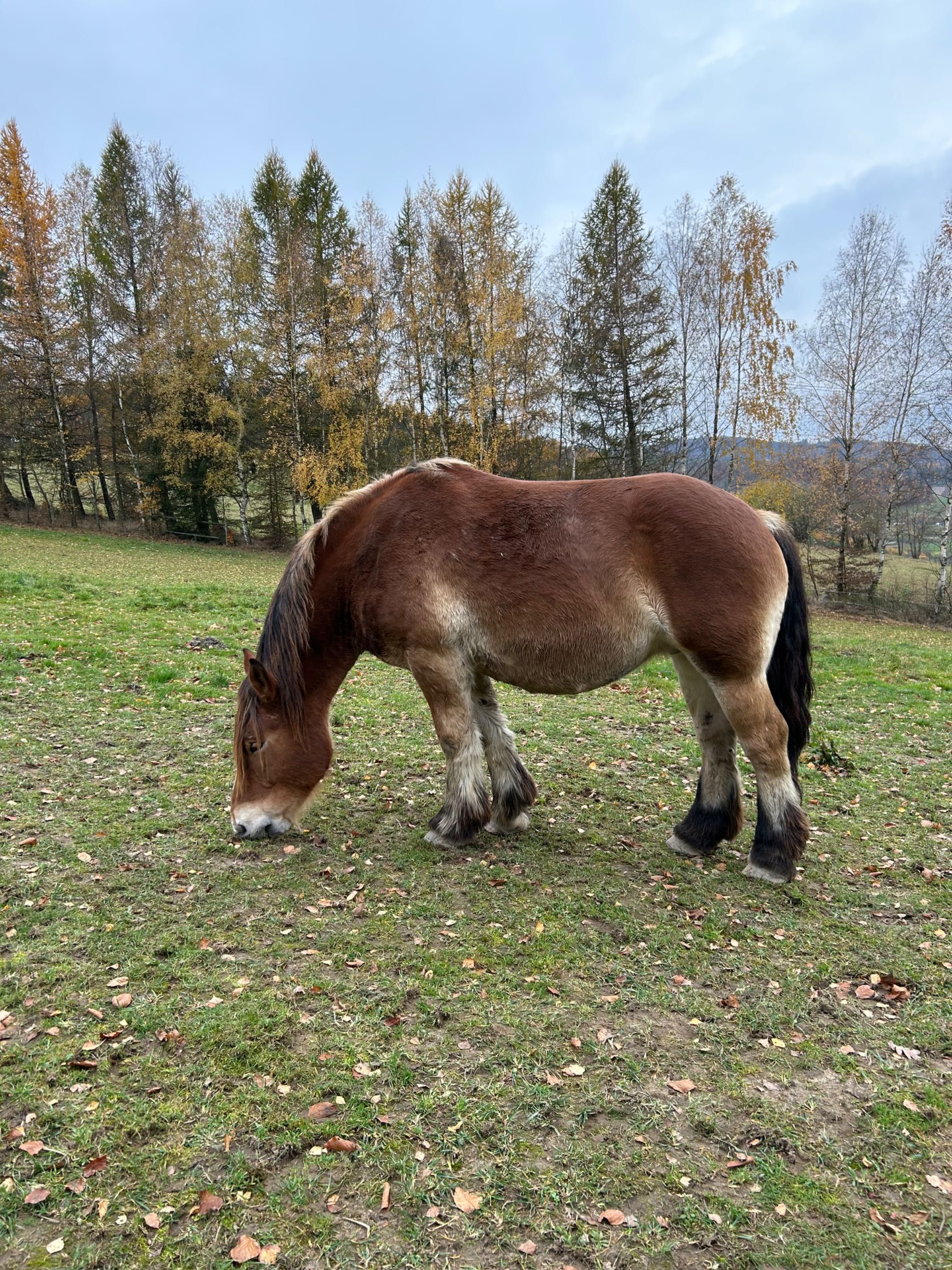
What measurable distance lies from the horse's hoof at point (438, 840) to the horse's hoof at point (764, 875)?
2.01 metres

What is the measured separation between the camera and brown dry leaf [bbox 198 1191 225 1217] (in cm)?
200

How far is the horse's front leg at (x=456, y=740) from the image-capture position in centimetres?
445

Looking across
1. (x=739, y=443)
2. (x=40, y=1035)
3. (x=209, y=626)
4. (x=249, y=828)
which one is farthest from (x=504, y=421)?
(x=40, y=1035)

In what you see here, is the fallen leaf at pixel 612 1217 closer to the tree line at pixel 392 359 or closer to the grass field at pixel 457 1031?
the grass field at pixel 457 1031

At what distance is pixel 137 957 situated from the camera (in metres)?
3.28

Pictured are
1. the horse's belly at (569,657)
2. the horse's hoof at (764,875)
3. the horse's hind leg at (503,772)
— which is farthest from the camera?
the horse's hind leg at (503,772)

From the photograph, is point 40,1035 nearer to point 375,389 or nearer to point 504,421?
point 504,421

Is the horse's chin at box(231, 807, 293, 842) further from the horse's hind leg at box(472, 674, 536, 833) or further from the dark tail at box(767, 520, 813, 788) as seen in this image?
the dark tail at box(767, 520, 813, 788)

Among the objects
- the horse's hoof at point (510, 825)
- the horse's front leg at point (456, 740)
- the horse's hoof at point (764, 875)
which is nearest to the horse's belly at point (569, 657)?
the horse's front leg at point (456, 740)

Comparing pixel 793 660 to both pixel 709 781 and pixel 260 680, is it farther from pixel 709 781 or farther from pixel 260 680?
pixel 260 680

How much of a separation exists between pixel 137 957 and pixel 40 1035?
58cm

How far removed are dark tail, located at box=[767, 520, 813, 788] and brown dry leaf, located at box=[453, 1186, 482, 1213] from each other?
10.5 feet

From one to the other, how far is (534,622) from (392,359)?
2646cm

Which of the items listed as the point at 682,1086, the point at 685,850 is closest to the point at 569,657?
the point at 685,850
